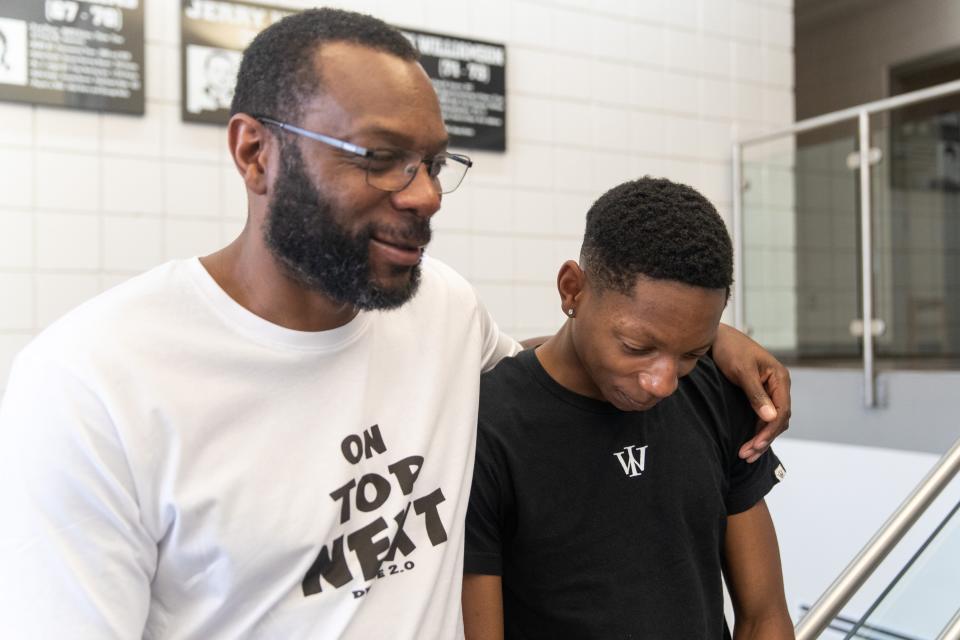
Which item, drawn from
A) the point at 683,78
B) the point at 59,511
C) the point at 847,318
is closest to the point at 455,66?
the point at 683,78

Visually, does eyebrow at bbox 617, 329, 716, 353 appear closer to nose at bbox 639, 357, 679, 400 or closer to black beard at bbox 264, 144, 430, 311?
nose at bbox 639, 357, 679, 400

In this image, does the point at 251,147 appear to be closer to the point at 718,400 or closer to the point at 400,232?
the point at 400,232

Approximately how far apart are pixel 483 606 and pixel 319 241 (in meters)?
0.48

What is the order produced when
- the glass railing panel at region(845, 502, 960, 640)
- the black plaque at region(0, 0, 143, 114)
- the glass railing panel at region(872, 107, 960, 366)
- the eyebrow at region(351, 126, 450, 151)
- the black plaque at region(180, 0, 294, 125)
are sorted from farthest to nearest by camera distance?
1. the glass railing panel at region(872, 107, 960, 366)
2. the black plaque at region(180, 0, 294, 125)
3. the black plaque at region(0, 0, 143, 114)
4. the glass railing panel at region(845, 502, 960, 640)
5. the eyebrow at region(351, 126, 450, 151)

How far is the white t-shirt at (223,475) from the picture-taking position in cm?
82

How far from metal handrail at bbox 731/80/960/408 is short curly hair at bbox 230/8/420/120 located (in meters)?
2.88

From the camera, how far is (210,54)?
9.23 ft

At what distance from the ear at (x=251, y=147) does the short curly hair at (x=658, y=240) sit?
42 cm

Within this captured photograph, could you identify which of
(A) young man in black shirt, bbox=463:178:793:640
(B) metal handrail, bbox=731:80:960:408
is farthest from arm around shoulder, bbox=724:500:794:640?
(B) metal handrail, bbox=731:80:960:408

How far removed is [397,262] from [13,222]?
2027 millimetres

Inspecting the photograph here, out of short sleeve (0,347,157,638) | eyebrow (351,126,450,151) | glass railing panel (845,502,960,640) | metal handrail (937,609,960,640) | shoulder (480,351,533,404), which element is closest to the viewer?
short sleeve (0,347,157,638)

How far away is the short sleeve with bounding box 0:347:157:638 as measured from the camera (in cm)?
80

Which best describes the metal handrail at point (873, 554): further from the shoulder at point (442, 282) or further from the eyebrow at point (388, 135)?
the eyebrow at point (388, 135)

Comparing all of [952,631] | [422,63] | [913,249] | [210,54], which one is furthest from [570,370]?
[913,249]
